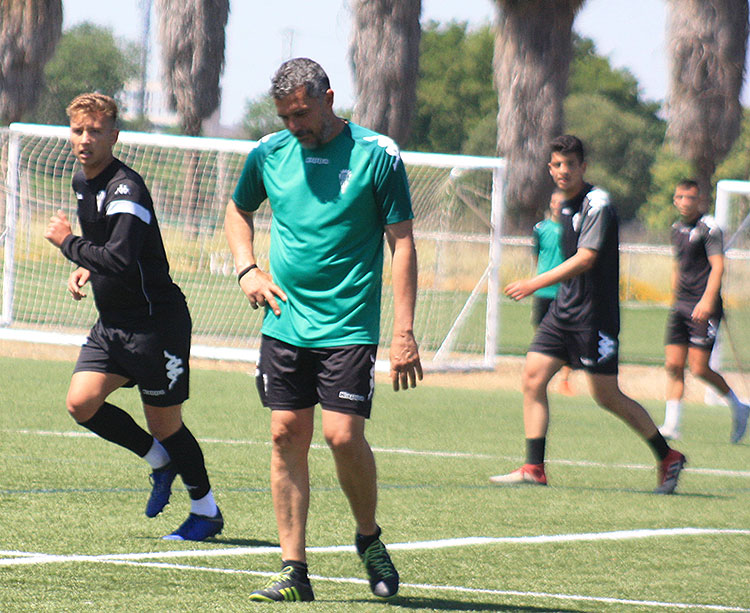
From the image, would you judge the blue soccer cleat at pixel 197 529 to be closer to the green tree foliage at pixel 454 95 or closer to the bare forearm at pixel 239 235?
the bare forearm at pixel 239 235

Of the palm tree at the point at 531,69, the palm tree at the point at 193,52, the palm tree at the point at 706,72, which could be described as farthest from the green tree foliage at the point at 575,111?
the palm tree at the point at 706,72

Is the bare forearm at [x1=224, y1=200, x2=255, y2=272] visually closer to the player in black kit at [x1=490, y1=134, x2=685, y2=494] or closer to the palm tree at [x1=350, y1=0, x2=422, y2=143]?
the player in black kit at [x1=490, y1=134, x2=685, y2=494]

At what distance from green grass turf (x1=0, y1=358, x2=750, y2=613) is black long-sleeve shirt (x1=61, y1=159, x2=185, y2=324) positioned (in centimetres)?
109

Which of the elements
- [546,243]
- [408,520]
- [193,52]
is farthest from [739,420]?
[193,52]

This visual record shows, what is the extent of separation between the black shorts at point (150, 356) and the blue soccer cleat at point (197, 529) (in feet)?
1.87

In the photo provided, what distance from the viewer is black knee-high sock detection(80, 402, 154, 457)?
22.0 ft

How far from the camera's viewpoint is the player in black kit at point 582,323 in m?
8.57

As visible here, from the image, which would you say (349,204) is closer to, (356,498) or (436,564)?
(356,498)

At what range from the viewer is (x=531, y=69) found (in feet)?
93.2

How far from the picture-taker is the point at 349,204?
5363 mm

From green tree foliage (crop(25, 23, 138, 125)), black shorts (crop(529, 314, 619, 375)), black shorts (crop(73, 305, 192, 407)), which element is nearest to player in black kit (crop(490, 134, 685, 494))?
black shorts (crop(529, 314, 619, 375))

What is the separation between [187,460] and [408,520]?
53.8 inches

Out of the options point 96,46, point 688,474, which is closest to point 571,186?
point 688,474

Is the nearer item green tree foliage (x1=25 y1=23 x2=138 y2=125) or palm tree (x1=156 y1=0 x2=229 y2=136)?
palm tree (x1=156 y1=0 x2=229 y2=136)
